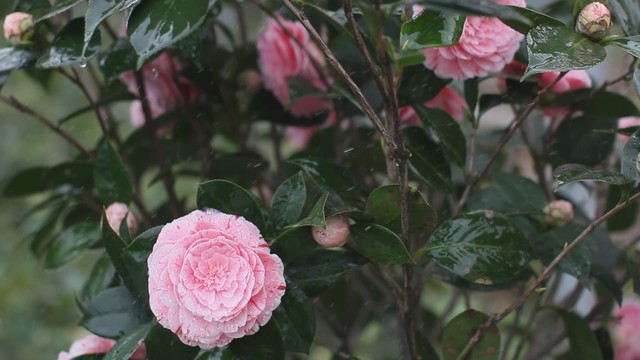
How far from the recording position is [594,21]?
2.23 feet

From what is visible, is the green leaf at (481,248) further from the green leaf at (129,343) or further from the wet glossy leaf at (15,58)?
the wet glossy leaf at (15,58)

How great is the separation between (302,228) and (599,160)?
454 mm

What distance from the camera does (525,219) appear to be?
3.03 feet

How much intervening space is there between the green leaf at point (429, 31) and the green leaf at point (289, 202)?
6.7 inches

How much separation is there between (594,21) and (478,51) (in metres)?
0.11

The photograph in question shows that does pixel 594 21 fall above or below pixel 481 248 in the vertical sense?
above

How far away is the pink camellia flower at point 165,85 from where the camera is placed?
40.9 inches

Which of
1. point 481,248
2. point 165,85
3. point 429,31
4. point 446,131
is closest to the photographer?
point 429,31

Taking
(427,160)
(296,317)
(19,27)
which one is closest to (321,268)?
(296,317)

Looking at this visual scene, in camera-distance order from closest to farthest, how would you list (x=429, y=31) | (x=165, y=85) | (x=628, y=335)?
(x=429, y=31) < (x=165, y=85) < (x=628, y=335)

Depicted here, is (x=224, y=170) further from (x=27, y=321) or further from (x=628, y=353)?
(x=27, y=321)

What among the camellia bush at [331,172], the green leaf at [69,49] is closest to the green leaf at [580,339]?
the camellia bush at [331,172]

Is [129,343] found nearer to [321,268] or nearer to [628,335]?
[321,268]

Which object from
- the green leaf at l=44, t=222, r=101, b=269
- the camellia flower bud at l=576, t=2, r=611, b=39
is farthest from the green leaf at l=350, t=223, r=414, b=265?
the green leaf at l=44, t=222, r=101, b=269
